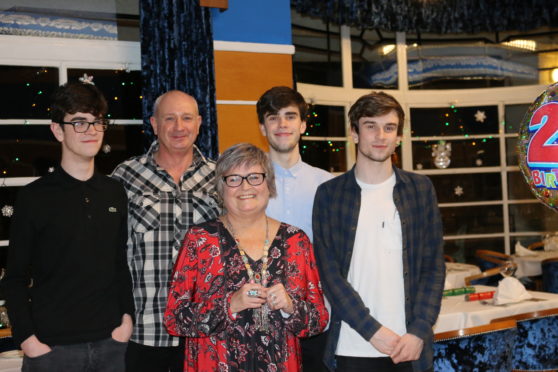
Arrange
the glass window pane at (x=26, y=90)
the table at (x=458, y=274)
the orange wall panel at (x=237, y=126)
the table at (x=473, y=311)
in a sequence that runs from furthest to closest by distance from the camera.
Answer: the table at (x=458, y=274) < the orange wall panel at (x=237, y=126) < the glass window pane at (x=26, y=90) < the table at (x=473, y=311)

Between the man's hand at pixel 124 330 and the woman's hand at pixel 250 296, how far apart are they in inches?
22.5

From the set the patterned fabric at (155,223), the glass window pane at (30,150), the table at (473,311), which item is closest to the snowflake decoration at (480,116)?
the table at (473,311)

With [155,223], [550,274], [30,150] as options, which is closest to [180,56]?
[30,150]

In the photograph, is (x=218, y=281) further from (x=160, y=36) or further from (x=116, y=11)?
(x=116, y=11)

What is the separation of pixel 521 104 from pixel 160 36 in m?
5.82

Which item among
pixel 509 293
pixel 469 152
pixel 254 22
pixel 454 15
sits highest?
pixel 454 15

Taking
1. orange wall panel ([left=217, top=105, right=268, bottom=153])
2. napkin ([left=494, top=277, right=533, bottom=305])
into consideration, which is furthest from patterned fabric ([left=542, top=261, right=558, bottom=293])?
orange wall panel ([left=217, top=105, right=268, bottom=153])

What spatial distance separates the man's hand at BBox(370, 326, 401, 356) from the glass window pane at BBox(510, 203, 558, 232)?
6.43m

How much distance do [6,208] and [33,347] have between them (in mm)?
2148

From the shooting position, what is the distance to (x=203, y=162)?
2902mm

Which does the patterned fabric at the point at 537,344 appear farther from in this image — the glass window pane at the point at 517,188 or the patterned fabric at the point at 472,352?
the glass window pane at the point at 517,188

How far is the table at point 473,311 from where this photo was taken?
156 inches

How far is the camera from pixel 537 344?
3.88 metres

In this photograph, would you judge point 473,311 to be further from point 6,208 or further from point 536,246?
point 536,246
